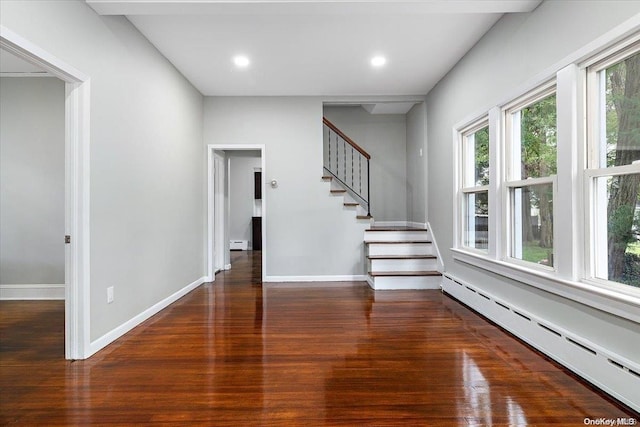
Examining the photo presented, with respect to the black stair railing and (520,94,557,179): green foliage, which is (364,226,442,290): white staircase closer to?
the black stair railing

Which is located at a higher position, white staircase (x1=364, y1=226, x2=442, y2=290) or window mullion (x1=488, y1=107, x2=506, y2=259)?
window mullion (x1=488, y1=107, x2=506, y2=259)

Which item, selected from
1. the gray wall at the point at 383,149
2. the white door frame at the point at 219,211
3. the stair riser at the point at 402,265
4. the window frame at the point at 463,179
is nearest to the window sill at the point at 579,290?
the window frame at the point at 463,179

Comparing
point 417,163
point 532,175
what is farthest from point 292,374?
point 417,163

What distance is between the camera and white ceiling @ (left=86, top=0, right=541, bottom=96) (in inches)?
103

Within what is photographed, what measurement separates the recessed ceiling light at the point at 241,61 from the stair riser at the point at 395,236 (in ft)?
9.22

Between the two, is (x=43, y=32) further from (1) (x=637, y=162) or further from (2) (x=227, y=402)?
(1) (x=637, y=162)

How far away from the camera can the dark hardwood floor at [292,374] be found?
1811mm

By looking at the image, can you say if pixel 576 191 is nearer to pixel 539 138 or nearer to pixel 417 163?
pixel 539 138

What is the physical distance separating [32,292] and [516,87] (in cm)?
561

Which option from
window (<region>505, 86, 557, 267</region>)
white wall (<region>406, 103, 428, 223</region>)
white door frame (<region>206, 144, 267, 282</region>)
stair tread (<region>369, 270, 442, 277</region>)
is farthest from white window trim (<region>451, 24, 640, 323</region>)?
white door frame (<region>206, 144, 267, 282</region>)

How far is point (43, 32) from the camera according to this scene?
2.16 m

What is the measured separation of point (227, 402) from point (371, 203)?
17.0 feet

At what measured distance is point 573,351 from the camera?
223 cm

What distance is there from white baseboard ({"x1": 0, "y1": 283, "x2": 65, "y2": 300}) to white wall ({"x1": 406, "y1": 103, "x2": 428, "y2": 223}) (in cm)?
504
